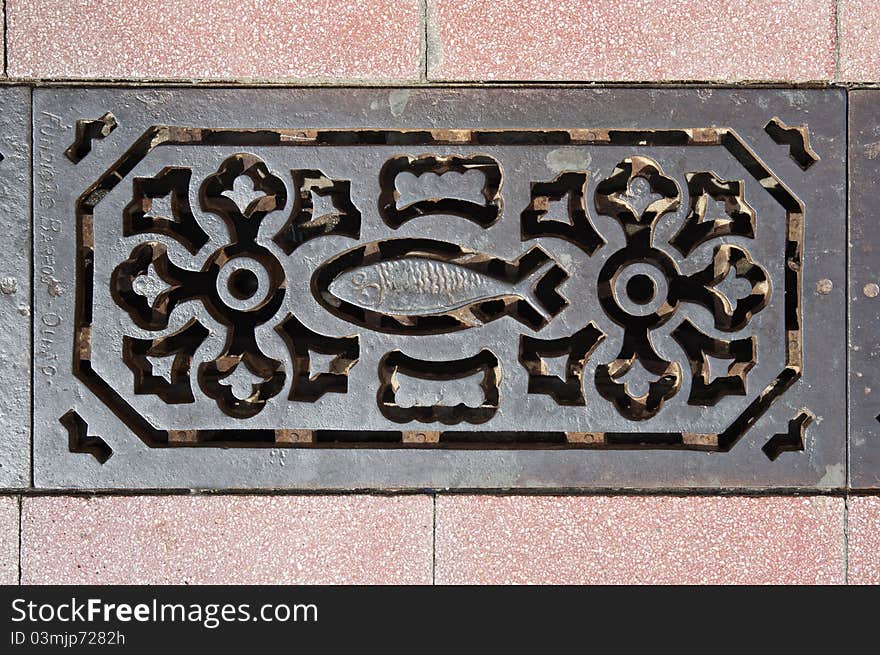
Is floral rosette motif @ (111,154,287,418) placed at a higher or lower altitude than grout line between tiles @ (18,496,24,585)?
higher

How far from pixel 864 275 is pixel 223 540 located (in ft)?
6.31

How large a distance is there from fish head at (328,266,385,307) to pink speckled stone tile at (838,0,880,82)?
1408 mm

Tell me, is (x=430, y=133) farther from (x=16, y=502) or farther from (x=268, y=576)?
(x=16, y=502)

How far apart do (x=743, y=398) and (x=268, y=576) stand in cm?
141

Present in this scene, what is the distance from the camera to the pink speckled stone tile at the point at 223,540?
1980 mm

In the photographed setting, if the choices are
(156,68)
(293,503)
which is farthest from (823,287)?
(156,68)

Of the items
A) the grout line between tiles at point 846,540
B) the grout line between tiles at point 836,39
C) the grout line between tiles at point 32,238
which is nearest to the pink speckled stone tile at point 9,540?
the grout line between tiles at point 32,238

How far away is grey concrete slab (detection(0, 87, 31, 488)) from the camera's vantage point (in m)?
1.95

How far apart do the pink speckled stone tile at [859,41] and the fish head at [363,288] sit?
141 centimetres

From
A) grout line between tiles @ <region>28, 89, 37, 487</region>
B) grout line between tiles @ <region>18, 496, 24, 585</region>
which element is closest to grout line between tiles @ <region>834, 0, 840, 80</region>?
grout line between tiles @ <region>28, 89, 37, 487</region>

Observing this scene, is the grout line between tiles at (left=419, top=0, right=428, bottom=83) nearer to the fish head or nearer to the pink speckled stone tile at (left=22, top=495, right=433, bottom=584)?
the fish head

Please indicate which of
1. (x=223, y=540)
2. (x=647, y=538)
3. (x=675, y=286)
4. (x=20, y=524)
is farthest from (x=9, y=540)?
(x=675, y=286)

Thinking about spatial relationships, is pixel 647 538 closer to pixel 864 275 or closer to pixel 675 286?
pixel 675 286

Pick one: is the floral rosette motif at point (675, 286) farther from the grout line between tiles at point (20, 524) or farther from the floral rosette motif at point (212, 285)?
the grout line between tiles at point (20, 524)
